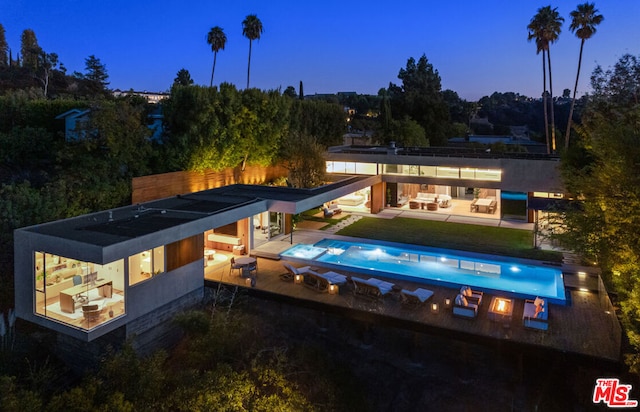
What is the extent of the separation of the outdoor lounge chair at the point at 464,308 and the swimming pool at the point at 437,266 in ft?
6.61

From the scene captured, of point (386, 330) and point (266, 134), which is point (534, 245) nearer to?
point (386, 330)

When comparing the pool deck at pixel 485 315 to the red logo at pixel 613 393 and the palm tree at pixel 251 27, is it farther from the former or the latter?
the palm tree at pixel 251 27

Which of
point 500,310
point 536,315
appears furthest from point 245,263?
point 536,315

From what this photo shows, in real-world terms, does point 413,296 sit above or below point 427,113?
below

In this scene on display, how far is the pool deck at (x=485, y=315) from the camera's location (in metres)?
10.8

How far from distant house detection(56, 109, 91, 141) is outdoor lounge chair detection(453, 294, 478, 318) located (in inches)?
643

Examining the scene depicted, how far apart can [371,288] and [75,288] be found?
8397 mm

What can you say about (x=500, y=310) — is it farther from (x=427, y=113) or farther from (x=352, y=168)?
(x=427, y=113)

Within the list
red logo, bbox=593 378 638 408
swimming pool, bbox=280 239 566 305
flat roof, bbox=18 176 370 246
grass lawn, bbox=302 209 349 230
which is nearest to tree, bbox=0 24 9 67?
grass lawn, bbox=302 209 349 230

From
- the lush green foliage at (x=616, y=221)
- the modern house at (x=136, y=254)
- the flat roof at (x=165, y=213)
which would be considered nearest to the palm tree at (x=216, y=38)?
the flat roof at (x=165, y=213)

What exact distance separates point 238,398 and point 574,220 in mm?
12018

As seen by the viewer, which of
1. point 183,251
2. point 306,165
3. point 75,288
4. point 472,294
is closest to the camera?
point 75,288

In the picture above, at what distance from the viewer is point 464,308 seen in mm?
12367

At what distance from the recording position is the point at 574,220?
14.6 m
